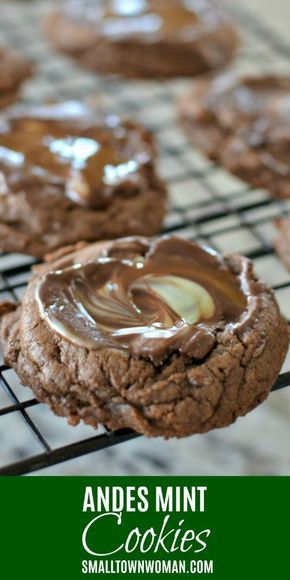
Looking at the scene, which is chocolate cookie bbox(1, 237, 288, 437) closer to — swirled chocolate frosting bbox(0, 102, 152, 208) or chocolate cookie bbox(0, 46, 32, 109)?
swirled chocolate frosting bbox(0, 102, 152, 208)

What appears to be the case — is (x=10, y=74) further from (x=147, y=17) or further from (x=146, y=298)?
(x=146, y=298)

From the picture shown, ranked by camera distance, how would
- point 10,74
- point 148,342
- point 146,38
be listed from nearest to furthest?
point 148,342, point 10,74, point 146,38

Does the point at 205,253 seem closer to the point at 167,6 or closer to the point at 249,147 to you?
the point at 249,147

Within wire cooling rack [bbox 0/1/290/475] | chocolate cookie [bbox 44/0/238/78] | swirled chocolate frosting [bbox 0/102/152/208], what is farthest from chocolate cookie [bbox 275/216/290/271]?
chocolate cookie [bbox 44/0/238/78]

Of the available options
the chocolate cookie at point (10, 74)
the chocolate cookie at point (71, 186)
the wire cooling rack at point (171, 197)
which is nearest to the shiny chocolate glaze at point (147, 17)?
the wire cooling rack at point (171, 197)

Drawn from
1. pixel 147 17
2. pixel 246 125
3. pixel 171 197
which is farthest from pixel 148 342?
pixel 147 17

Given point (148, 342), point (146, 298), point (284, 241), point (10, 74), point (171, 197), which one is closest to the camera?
point (148, 342)

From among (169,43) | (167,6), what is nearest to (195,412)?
A: (169,43)
